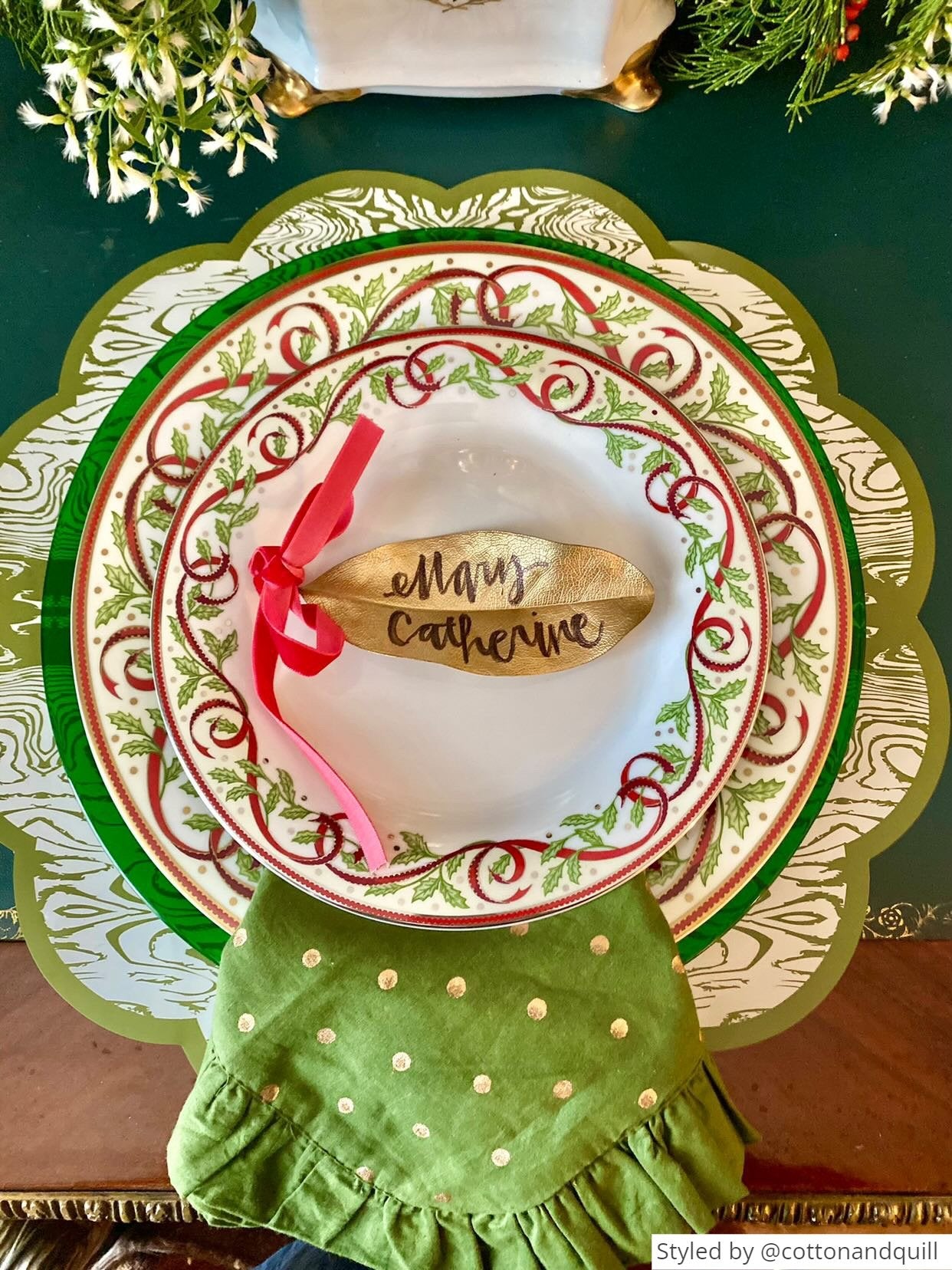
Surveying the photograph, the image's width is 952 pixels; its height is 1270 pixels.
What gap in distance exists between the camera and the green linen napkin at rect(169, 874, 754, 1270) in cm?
47

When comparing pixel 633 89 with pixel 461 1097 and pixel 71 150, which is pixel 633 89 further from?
pixel 461 1097

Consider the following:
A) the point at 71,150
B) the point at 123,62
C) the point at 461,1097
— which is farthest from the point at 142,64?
the point at 461,1097

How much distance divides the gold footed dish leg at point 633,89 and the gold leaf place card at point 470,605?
260 mm

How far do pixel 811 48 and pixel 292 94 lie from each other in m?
0.29

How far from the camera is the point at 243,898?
51cm

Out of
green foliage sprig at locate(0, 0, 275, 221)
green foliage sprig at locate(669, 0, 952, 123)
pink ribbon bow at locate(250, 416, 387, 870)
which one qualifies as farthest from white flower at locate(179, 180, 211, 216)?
green foliage sprig at locate(669, 0, 952, 123)

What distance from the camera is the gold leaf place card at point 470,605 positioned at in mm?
493

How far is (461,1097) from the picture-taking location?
1.55 feet

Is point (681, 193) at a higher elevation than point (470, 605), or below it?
higher

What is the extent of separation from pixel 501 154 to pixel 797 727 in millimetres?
384

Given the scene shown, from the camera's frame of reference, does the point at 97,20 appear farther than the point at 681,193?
No

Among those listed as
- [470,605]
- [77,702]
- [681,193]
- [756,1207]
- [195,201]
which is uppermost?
[681,193]

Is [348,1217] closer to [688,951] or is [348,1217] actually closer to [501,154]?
[688,951]

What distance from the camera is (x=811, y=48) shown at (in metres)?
0.46
